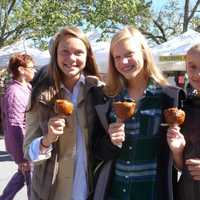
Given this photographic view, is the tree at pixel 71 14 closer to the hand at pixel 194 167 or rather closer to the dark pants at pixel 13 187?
the dark pants at pixel 13 187

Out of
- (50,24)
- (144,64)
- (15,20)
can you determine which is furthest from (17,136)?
(15,20)

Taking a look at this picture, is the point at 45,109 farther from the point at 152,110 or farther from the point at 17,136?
the point at 17,136

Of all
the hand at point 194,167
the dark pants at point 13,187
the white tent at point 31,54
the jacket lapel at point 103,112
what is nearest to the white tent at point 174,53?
the white tent at point 31,54

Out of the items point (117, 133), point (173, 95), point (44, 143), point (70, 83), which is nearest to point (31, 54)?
point (70, 83)

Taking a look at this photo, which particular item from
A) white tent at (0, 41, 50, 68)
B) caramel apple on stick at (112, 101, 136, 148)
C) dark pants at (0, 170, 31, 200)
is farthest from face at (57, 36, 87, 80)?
white tent at (0, 41, 50, 68)

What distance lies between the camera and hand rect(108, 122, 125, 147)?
8.74 ft

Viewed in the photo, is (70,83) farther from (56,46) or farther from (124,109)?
(124,109)

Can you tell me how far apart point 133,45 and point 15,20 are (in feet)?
82.8

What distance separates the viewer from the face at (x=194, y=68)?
110 inches

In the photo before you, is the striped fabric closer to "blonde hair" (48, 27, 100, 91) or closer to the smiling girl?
the smiling girl

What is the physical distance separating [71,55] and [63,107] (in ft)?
1.20

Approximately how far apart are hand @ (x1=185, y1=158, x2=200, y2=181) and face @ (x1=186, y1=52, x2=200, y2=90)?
1.41ft

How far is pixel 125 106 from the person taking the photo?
269cm

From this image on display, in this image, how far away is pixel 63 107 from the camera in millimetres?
2820
